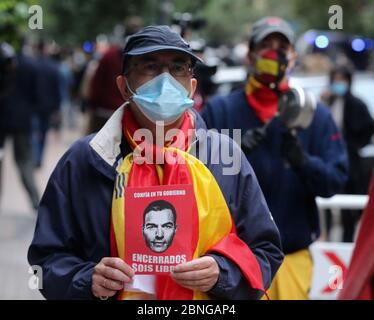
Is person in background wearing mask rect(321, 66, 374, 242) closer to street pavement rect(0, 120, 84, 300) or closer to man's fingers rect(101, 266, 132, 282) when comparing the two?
street pavement rect(0, 120, 84, 300)

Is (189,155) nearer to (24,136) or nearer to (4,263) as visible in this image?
(4,263)

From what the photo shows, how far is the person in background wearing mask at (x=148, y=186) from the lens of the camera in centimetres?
273

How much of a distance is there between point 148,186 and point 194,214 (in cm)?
17

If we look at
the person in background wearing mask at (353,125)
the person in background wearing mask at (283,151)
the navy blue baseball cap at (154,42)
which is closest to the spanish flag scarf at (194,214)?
the navy blue baseball cap at (154,42)

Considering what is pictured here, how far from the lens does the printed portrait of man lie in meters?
2.64

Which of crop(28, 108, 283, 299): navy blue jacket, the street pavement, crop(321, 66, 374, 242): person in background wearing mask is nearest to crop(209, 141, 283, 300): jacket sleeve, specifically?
crop(28, 108, 283, 299): navy blue jacket

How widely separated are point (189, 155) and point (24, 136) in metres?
7.69

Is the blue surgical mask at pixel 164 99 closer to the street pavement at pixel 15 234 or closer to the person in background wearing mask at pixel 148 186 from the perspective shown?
the person in background wearing mask at pixel 148 186

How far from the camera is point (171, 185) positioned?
2.67 metres

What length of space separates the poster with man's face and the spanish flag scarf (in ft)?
0.13

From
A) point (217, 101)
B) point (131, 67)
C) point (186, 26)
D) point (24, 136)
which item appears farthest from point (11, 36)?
point (131, 67)

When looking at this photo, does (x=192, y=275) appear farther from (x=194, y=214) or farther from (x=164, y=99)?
(x=164, y=99)

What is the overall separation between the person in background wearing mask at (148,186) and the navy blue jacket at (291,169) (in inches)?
51.1

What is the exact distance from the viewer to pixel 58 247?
9.29 ft
